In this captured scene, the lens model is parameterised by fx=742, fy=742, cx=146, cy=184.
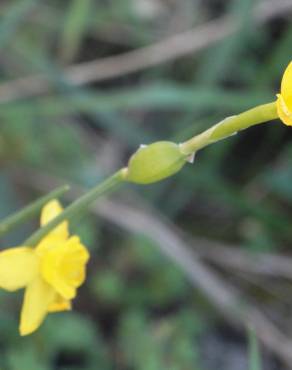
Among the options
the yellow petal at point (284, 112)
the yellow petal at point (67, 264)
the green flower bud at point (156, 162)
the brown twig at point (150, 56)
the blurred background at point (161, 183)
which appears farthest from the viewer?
the brown twig at point (150, 56)

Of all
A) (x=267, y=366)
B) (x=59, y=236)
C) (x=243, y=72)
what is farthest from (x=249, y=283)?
(x=59, y=236)

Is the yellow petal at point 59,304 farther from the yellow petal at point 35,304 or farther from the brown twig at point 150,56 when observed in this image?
the brown twig at point 150,56

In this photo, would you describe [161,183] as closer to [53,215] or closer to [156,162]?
[53,215]

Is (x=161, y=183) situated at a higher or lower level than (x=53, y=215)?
higher

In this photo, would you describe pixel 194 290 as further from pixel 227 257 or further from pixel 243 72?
pixel 243 72

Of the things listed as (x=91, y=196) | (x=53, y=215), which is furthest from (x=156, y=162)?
(x=53, y=215)

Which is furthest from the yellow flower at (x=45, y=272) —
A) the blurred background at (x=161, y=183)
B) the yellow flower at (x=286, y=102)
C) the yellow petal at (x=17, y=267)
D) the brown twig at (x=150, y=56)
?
the brown twig at (x=150, y=56)
